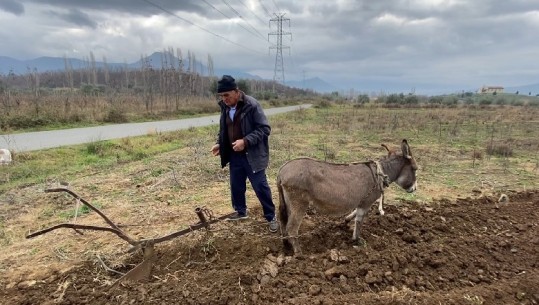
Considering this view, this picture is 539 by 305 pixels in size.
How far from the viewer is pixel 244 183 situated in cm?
607

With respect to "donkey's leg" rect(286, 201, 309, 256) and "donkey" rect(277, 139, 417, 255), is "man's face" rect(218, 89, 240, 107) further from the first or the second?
"donkey's leg" rect(286, 201, 309, 256)

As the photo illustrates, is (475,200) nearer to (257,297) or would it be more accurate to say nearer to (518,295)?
(518,295)

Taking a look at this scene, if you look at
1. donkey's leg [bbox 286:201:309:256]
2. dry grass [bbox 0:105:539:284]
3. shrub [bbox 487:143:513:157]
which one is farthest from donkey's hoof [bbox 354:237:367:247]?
shrub [bbox 487:143:513:157]

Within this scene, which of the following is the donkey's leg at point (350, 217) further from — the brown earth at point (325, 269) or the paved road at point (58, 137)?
the paved road at point (58, 137)

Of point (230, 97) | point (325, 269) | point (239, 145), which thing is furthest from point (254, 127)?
point (325, 269)

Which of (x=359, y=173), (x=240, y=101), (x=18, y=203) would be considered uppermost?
(x=240, y=101)

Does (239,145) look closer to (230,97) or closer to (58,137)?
(230,97)

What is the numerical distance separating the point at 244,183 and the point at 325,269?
207cm

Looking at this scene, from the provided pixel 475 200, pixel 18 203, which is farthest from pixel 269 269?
pixel 18 203

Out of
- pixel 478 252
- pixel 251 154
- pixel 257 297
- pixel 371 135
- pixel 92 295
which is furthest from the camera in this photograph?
pixel 371 135

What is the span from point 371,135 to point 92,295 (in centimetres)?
1767

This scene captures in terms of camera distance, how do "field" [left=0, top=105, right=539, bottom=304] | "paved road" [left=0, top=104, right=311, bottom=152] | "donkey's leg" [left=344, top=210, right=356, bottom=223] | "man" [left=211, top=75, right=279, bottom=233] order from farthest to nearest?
"paved road" [left=0, top=104, right=311, bottom=152] → "donkey's leg" [left=344, top=210, right=356, bottom=223] → "man" [left=211, top=75, right=279, bottom=233] → "field" [left=0, top=105, right=539, bottom=304]

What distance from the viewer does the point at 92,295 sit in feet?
14.2

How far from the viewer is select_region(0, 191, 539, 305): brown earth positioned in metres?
4.10
